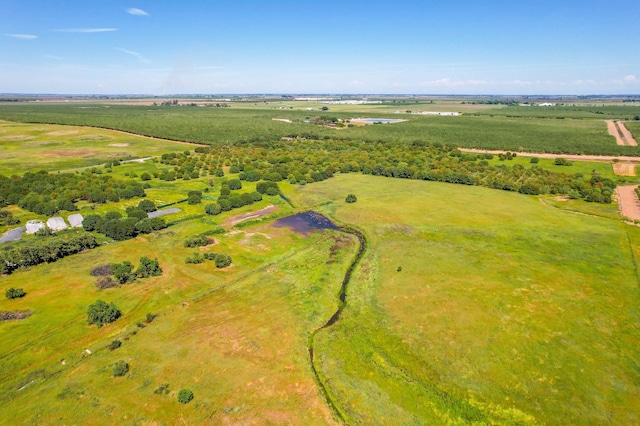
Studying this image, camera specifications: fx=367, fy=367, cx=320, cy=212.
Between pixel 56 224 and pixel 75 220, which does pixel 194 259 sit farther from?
pixel 56 224

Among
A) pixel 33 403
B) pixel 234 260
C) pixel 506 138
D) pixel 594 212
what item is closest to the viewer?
pixel 33 403

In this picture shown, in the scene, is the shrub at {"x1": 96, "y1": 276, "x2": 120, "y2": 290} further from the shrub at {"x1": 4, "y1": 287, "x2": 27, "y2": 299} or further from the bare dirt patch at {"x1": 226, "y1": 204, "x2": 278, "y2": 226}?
the bare dirt patch at {"x1": 226, "y1": 204, "x2": 278, "y2": 226}

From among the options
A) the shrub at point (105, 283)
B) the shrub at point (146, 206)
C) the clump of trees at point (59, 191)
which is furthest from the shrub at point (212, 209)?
the shrub at point (105, 283)

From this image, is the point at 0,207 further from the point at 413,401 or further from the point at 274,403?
the point at 413,401

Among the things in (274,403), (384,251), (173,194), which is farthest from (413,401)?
(173,194)

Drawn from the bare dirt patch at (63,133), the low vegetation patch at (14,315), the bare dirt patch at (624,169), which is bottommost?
the bare dirt patch at (624,169)

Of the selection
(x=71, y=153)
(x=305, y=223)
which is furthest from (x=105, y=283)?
(x=71, y=153)

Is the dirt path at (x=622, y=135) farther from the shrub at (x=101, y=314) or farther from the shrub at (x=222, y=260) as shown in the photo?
the shrub at (x=101, y=314)
